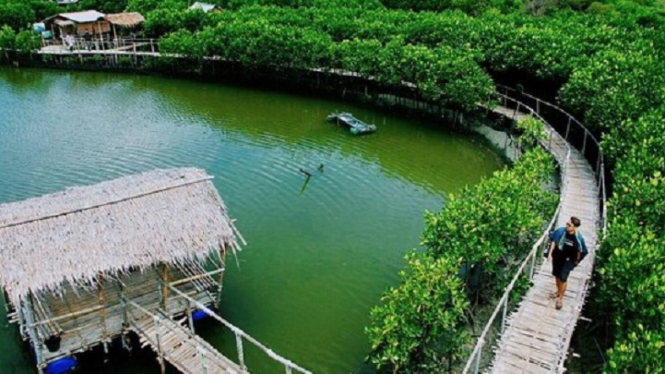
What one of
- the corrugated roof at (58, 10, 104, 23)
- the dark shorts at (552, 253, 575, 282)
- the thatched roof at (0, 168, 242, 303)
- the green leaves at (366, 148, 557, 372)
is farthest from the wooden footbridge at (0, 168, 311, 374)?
the corrugated roof at (58, 10, 104, 23)

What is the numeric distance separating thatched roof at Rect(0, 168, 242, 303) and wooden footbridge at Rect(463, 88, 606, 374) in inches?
314

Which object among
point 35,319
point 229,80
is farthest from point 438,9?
point 35,319

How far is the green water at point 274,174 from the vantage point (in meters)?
18.9

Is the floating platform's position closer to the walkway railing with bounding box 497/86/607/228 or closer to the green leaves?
the walkway railing with bounding box 497/86/607/228

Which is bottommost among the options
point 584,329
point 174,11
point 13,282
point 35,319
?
point 584,329

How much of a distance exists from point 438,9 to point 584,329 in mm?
44824

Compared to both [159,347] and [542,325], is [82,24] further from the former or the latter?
[542,325]

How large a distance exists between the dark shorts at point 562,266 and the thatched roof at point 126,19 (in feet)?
163

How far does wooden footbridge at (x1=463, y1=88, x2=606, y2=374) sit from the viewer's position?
13820 millimetres

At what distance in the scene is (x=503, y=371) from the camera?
13562 millimetres

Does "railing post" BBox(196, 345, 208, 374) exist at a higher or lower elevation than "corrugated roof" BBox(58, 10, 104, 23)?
lower

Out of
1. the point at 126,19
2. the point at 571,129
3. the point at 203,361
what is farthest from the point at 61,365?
the point at 126,19

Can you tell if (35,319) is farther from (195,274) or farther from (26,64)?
(26,64)

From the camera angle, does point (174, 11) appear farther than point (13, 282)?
Yes
